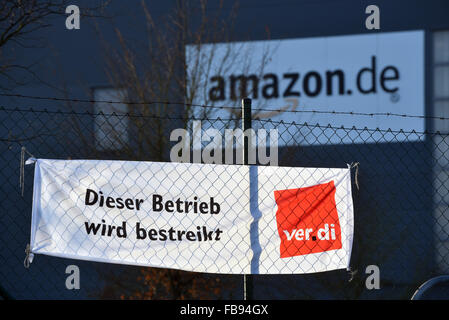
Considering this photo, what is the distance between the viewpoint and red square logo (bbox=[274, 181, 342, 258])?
13.5 feet

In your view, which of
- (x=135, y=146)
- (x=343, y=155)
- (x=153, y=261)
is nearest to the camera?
(x=153, y=261)

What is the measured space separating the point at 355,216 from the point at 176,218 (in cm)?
572

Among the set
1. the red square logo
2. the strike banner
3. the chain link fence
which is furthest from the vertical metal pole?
the chain link fence

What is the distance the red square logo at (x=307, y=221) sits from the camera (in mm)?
4109

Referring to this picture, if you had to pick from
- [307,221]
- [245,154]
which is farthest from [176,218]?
[307,221]

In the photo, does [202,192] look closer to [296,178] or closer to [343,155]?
[296,178]

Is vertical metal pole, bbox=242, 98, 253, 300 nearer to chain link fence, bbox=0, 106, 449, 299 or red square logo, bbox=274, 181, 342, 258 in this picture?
red square logo, bbox=274, 181, 342, 258

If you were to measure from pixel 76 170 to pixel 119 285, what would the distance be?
520 cm

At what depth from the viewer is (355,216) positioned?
30.0 feet

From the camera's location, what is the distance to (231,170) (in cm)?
407

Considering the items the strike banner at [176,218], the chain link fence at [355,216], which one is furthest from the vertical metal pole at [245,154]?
the chain link fence at [355,216]

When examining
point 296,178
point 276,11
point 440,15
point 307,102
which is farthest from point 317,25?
point 296,178

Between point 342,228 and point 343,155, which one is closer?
point 342,228

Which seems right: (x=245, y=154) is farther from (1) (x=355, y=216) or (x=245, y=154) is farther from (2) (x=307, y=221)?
(1) (x=355, y=216)
